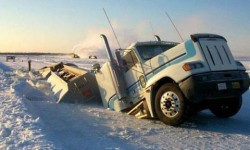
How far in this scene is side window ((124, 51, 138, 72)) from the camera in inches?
371

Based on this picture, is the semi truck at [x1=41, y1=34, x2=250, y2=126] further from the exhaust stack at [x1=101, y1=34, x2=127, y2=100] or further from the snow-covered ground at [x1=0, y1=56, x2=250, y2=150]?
the snow-covered ground at [x1=0, y1=56, x2=250, y2=150]

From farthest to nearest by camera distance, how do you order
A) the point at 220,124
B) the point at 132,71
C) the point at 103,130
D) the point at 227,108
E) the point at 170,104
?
the point at 132,71 < the point at 227,108 < the point at 220,124 < the point at 170,104 < the point at 103,130

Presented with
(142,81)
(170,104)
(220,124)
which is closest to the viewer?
(170,104)

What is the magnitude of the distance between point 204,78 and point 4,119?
383 cm

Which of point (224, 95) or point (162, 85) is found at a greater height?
point (162, 85)

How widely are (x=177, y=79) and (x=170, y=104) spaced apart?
1.96 feet

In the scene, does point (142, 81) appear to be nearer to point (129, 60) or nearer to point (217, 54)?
point (129, 60)

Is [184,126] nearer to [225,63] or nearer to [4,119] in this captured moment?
[225,63]

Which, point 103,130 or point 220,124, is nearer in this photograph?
point 103,130

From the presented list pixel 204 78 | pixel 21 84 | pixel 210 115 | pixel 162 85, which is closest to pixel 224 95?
pixel 204 78

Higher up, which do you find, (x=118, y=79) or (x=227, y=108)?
(x=118, y=79)

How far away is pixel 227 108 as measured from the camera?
30.5ft

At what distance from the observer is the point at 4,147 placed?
216 inches

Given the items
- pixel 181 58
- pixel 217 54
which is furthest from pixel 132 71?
pixel 217 54
